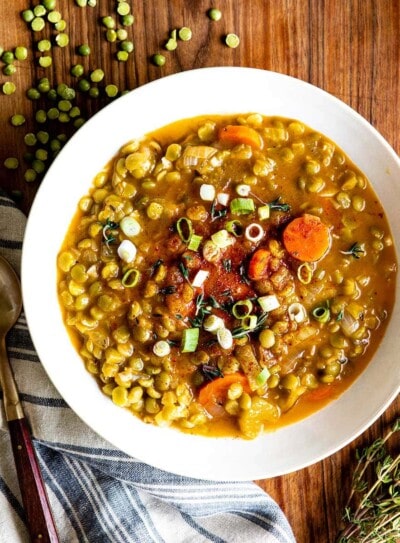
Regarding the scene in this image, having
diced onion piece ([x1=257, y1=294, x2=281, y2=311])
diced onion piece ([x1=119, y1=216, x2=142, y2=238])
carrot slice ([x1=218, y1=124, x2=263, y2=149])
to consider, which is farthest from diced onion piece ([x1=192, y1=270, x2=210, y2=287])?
carrot slice ([x1=218, y1=124, x2=263, y2=149])

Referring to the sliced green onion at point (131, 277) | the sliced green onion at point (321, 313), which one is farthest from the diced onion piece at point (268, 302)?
the sliced green onion at point (131, 277)

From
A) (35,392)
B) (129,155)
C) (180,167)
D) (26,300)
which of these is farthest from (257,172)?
(35,392)

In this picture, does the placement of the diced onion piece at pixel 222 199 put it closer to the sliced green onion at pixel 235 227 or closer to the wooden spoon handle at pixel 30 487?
the sliced green onion at pixel 235 227

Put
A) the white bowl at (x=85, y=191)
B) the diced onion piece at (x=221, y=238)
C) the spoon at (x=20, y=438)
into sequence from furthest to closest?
the spoon at (x=20, y=438)
the white bowl at (x=85, y=191)
the diced onion piece at (x=221, y=238)

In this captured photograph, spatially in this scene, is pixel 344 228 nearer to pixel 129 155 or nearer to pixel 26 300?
pixel 129 155

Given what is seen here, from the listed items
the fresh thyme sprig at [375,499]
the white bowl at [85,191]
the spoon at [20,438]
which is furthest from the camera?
the fresh thyme sprig at [375,499]

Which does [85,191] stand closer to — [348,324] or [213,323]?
[213,323]
